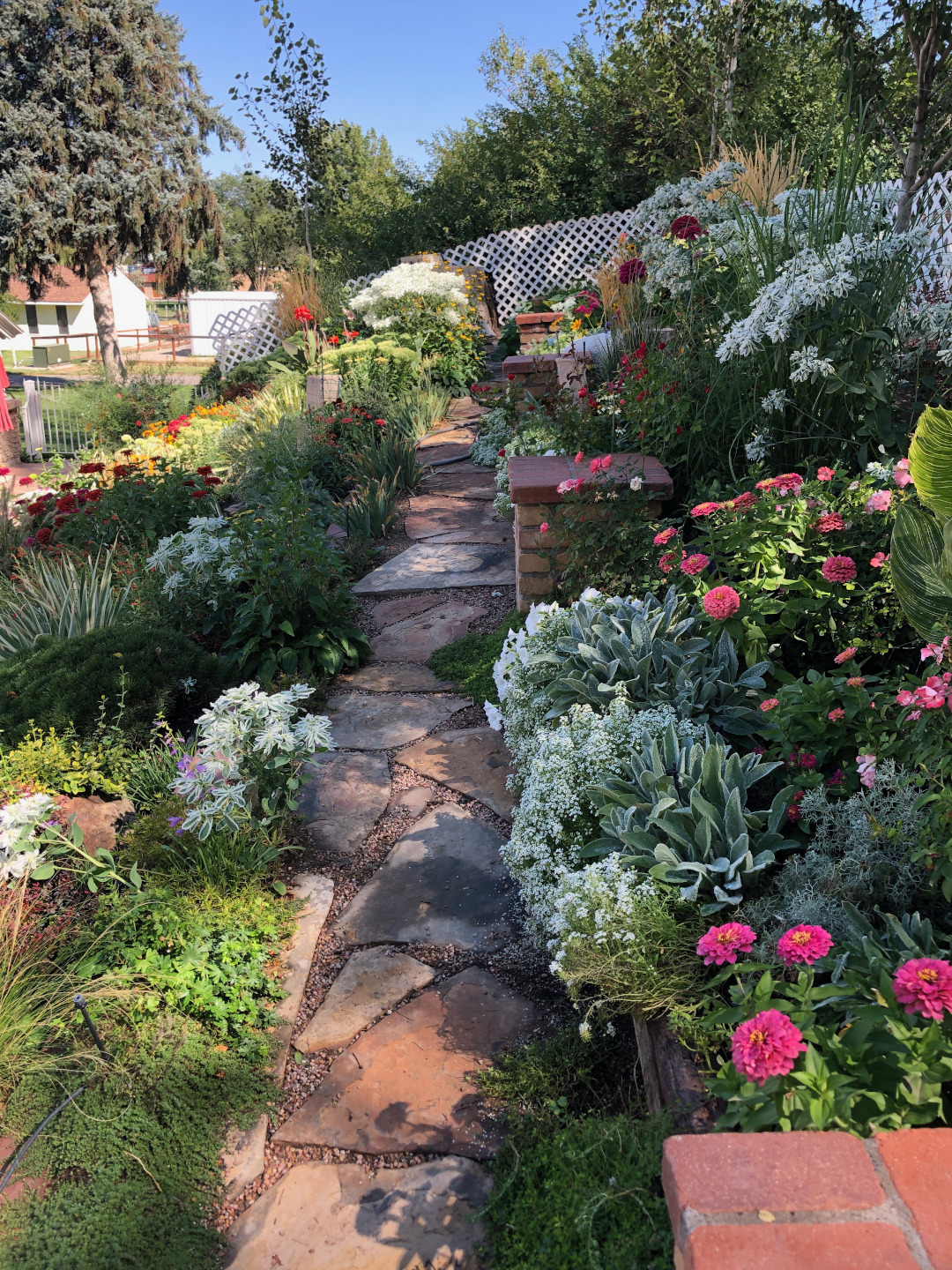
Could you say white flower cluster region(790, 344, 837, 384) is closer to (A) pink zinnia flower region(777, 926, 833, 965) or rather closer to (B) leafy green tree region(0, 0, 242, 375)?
(A) pink zinnia flower region(777, 926, 833, 965)

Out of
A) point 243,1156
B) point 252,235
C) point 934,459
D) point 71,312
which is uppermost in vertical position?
point 252,235

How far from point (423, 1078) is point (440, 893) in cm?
61

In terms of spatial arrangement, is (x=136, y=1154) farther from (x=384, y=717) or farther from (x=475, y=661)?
(x=475, y=661)

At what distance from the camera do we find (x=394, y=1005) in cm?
207

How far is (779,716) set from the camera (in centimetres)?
207

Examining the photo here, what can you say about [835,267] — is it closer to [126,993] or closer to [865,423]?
[865,423]

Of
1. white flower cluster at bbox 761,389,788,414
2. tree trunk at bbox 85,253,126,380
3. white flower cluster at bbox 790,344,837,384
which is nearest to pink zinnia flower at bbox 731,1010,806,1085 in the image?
white flower cluster at bbox 790,344,837,384

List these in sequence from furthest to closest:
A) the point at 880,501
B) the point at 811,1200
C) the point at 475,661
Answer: the point at 475,661
the point at 880,501
the point at 811,1200

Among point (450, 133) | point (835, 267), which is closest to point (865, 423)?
point (835, 267)

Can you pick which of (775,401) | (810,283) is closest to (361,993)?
(775,401)

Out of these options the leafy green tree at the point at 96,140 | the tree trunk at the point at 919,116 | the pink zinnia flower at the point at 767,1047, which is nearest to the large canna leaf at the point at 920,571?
the pink zinnia flower at the point at 767,1047

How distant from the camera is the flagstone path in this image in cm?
159

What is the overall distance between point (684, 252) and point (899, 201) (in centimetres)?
126

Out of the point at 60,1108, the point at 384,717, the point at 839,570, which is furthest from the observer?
the point at 384,717
